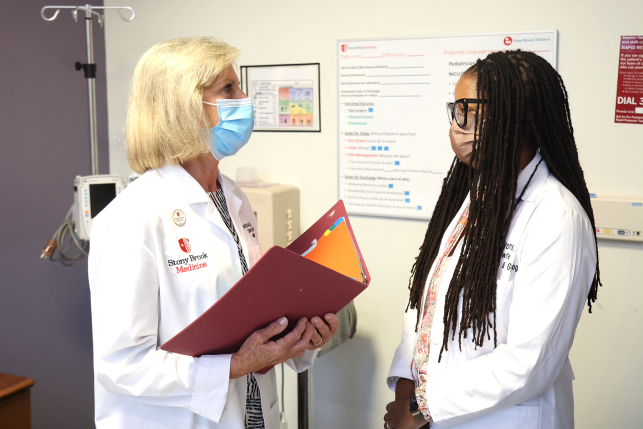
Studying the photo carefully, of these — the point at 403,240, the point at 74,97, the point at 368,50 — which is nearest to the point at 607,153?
the point at 403,240

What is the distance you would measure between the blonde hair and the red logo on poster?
193 millimetres

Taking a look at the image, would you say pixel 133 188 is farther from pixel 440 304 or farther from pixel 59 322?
pixel 59 322

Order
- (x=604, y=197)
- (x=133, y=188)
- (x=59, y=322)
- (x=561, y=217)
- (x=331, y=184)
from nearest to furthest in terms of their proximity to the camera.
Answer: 1. (x=561, y=217)
2. (x=133, y=188)
3. (x=604, y=197)
4. (x=331, y=184)
5. (x=59, y=322)

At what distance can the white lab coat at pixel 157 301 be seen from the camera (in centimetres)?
116

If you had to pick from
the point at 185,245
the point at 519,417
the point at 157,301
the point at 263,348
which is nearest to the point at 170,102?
the point at 185,245

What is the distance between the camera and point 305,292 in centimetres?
113

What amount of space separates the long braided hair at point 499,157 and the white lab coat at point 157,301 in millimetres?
529

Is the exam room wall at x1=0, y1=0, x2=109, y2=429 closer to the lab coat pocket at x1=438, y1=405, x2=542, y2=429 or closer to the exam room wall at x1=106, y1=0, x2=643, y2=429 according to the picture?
the exam room wall at x1=106, y1=0, x2=643, y2=429

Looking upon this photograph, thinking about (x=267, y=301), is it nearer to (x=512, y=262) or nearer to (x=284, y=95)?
(x=512, y=262)

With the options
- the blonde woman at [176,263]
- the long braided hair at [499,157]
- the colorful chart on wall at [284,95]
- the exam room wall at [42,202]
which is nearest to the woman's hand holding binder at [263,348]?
the blonde woman at [176,263]

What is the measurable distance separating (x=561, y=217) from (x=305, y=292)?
533 mm

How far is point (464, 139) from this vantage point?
1.24m

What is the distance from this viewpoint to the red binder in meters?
1.03

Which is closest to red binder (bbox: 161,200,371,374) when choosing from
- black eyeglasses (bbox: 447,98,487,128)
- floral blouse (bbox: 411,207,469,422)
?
floral blouse (bbox: 411,207,469,422)
